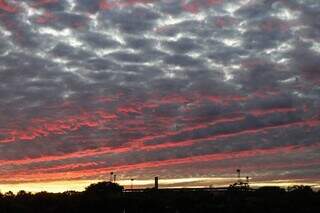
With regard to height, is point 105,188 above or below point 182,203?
above

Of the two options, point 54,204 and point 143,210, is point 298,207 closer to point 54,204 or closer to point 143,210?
point 143,210

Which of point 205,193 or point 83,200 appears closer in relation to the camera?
point 83,200

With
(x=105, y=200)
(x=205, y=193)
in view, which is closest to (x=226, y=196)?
(x=205, y=193)

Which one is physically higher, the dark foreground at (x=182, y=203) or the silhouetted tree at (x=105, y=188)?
the silhouetted tree at (x=105, y=188)

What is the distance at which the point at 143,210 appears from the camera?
370ft

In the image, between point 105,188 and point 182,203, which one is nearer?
point 182,203

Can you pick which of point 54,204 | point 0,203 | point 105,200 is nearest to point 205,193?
point 105,200

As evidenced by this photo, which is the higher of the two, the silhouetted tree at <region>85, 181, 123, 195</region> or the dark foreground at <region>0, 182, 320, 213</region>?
the silhouetted tree at <region>85, 181, 123, 195</region>

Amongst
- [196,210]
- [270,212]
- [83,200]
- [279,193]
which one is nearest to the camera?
[270,212]

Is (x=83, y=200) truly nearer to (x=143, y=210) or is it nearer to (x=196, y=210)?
(x=143, y=210)

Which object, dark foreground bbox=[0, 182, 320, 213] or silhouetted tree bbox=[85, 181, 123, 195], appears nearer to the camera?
dark foreground bbox=[0, 182, 320, 213]

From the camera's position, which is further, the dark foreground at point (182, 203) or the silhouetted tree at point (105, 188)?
the silhouetted tree at point (105, 188)

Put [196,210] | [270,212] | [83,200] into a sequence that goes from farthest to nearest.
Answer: [83,200]
[196,210]
[270,212]

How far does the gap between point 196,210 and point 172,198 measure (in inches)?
431
